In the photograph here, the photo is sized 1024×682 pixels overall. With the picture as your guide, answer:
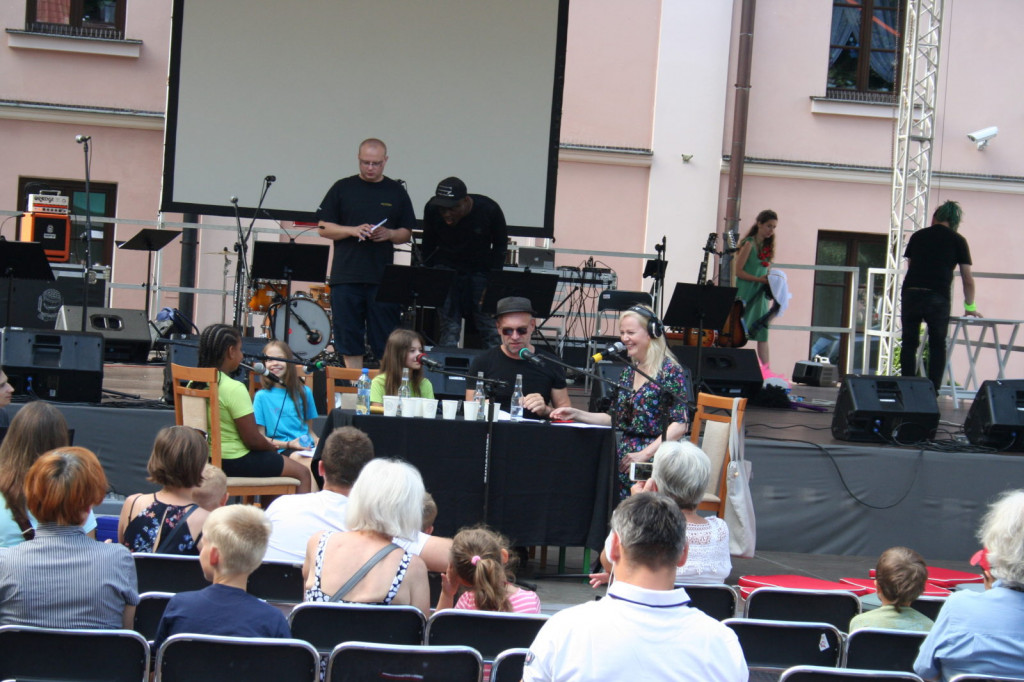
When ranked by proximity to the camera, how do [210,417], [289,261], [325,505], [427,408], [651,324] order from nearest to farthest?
[325,505] < [427,408] < [651,324] < [210,417] < [289,261]

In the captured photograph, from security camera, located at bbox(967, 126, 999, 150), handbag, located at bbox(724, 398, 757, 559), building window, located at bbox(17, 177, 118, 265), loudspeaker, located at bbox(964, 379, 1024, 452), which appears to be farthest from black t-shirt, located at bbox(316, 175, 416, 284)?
security camera, located at bbox(967, 126, 999, 150)

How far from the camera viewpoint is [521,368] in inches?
211

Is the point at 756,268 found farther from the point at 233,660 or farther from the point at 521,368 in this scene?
the point at 233,660

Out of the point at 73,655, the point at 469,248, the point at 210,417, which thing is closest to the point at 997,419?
the point at 469,248

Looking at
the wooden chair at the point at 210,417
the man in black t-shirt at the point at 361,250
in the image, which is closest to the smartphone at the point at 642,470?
the wooden chair at the point at 210,417

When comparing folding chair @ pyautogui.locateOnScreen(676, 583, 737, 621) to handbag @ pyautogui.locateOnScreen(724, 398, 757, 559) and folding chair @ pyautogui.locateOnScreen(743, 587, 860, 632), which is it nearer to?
folding chair @ pyautogui.locateOnScreen(743, 587, 860, 632)

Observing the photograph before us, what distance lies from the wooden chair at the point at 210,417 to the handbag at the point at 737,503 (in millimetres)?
2059

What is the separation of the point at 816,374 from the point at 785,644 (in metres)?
9.07

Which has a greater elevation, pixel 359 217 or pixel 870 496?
pixel 359 217

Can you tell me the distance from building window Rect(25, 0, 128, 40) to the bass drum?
532cm

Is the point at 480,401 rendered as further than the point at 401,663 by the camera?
Yes

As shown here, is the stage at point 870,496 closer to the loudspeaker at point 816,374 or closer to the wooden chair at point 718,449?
the wooden chair at point 718,449

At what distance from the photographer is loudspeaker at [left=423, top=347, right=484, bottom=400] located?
6809 mm

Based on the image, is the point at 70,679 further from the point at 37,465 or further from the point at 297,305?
the point at 297,305
